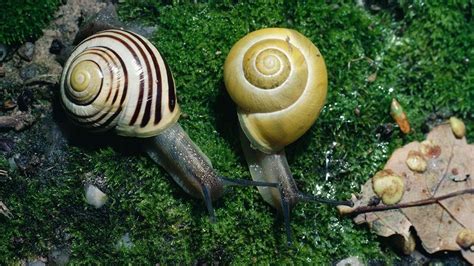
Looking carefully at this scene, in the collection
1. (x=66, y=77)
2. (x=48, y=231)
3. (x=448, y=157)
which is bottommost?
(x=48, y=231)

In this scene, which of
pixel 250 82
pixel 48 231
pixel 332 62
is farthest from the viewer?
pixel 332 62

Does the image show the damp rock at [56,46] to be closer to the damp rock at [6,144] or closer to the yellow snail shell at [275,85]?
the damp rock at [6,144]

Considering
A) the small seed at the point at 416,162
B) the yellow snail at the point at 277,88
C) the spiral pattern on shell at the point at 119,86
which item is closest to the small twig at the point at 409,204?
the small seed at the point at 416,162

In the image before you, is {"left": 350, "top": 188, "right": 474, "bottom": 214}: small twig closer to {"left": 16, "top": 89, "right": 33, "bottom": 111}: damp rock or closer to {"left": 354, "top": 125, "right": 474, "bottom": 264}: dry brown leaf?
{"left": 354, "top": 125, "right": 474, "bottom": 264}: dry brown leaf

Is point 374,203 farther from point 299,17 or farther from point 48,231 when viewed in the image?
point 48,231

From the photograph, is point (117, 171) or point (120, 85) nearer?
point (120, 85)

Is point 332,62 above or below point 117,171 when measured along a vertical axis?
above

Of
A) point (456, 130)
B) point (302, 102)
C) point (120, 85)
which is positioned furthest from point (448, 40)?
point (120, 85)

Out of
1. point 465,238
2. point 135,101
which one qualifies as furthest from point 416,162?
point 135,101

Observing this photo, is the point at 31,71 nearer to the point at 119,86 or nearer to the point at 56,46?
the point at 56,46
